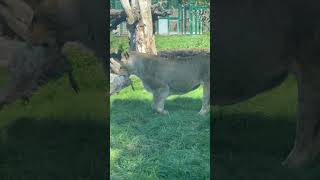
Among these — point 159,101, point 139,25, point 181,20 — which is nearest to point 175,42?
point 181,20

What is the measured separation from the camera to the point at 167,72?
6.58 metres

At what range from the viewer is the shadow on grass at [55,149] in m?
6.47

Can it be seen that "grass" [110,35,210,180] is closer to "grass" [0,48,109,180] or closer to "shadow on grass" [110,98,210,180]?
"shadow on grass" [110,98,210,180]

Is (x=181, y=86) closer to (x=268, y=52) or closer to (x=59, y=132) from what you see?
(x=268, y=52)

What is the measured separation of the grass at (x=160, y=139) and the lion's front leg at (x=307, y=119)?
904mm

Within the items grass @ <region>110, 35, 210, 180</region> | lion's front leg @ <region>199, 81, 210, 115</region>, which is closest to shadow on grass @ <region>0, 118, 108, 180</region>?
grass @ <region>110, 35, 210, 180</region>

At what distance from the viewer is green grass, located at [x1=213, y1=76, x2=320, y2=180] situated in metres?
6.45

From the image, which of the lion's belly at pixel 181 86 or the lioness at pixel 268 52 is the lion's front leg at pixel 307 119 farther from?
the lion's belly at pixel 181 86

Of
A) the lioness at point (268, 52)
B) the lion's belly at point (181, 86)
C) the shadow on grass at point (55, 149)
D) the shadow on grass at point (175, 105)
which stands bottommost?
the shadow on grass at point (55, 149)

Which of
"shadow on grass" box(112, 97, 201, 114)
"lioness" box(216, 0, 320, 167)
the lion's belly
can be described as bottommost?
"shadow on grass" box(112, 97, 201, 114)

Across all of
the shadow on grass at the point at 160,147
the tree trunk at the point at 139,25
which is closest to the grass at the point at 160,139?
the shadow on grass at the point at 160,147

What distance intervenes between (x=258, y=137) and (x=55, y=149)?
205cm

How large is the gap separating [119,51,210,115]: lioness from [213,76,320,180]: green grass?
317 mm

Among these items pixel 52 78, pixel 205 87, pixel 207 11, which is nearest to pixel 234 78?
pixel 205 87
